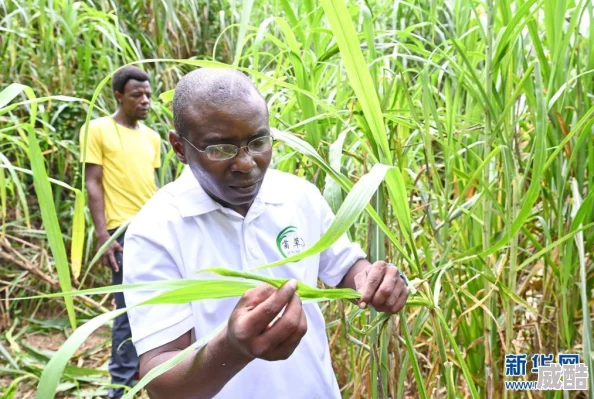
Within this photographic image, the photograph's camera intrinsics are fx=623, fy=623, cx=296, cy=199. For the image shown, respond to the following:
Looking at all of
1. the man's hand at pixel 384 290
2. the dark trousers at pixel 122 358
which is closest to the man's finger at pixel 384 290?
the man's hand at pixel 384 290

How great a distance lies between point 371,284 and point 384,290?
2 centimetres

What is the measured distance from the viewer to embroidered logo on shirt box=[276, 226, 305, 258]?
86 centimetres

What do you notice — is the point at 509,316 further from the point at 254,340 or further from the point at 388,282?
the point at 254,340

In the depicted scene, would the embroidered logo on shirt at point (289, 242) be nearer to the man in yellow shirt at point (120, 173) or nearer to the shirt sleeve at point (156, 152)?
the man in yellow shirt at point (120, 173)

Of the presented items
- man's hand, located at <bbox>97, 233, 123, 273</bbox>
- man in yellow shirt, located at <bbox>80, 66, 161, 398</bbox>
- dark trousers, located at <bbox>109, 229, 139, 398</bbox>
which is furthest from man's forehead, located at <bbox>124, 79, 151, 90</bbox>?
dark trousers, located at <bbox>109, 229, 139, 398</bbox>

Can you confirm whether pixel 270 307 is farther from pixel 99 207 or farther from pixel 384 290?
pixel 99 207

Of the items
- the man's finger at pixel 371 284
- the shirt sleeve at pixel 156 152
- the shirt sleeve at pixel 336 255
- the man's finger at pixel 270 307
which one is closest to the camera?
the man's finger at pixel 270 307

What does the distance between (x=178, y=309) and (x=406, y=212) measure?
301mm

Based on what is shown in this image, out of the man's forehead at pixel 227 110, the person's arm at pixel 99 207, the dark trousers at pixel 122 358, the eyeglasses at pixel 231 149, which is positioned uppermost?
the man's forehead at pixel 227 110

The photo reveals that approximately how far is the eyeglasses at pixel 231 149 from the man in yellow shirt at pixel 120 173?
54.0 inches

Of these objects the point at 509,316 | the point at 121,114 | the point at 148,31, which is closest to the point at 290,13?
the point at 509,316

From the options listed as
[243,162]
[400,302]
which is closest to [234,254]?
[243,162]

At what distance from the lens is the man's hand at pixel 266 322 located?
0.54m

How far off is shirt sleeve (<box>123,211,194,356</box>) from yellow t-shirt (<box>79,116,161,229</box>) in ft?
4.39
